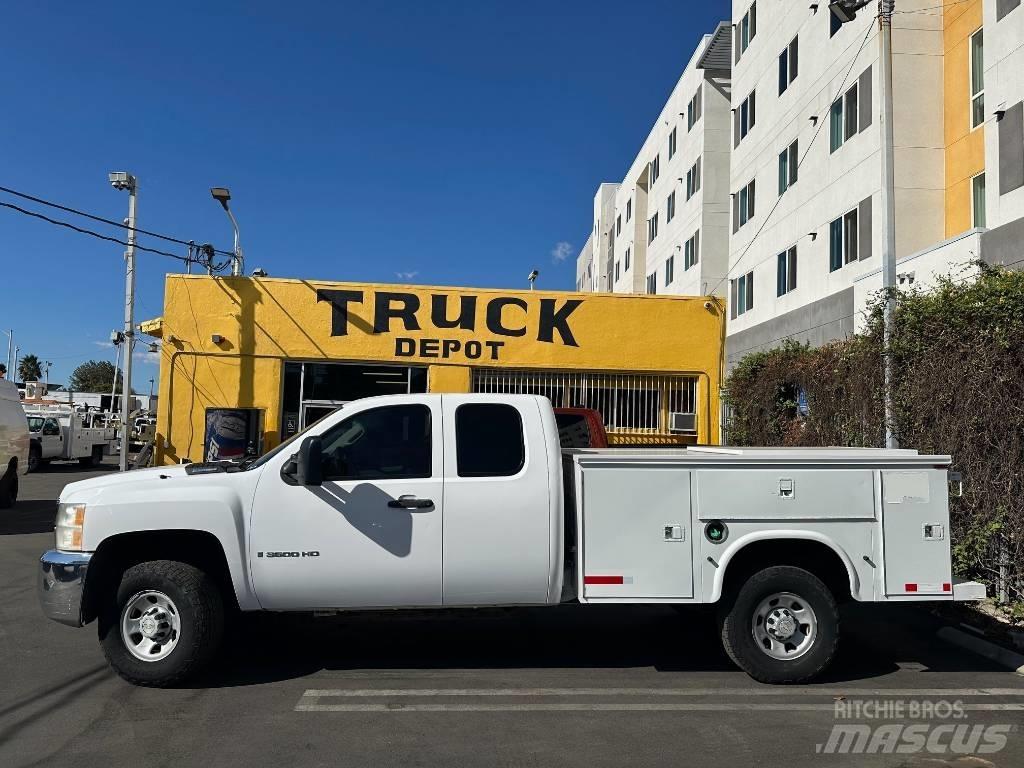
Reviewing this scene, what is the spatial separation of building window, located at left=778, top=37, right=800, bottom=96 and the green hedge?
54.6ft

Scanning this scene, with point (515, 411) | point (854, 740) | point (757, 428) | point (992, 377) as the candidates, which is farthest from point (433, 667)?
point (757, 428)

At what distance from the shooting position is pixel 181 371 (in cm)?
1571

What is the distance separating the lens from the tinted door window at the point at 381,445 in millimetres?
5871

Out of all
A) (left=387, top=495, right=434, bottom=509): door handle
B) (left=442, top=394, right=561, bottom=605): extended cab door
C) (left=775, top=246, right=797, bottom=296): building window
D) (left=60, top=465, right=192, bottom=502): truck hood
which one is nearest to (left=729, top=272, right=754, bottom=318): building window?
(left=775, top=246, right=797, bottom=296): building window

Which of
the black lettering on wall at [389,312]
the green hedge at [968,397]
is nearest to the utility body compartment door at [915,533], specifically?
the green hedge at [968,397]

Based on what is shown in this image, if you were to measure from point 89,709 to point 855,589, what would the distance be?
5.11 meters

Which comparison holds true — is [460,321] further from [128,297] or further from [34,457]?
[34,457]

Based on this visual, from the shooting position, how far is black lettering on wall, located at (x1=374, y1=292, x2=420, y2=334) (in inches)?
627

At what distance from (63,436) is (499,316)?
1995 centimetres

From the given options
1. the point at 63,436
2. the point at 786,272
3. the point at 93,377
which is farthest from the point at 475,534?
the point at 93,377

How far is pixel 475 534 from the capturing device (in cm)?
580

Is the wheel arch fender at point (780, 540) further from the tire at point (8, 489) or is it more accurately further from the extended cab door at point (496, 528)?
the tire at point (8, 489)

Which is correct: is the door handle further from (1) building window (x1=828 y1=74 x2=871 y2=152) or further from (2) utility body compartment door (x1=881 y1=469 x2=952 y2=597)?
(1) building window (x1=828 y1=74 x2=871 y2=152)

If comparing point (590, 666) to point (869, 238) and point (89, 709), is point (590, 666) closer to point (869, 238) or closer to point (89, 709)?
point (89, 709)
